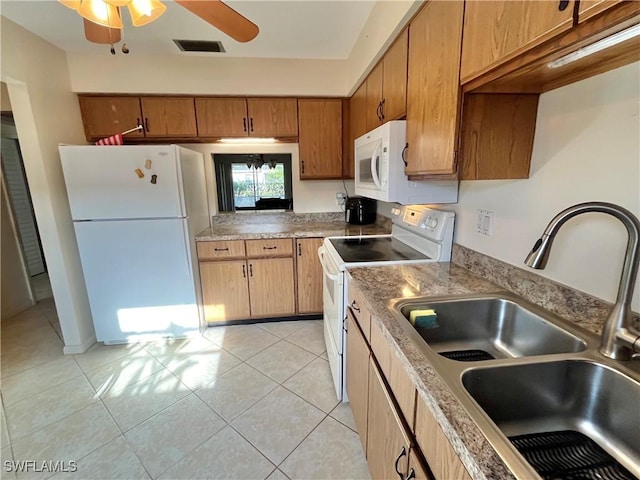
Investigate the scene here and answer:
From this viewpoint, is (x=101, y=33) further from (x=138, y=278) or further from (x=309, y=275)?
(x=309, y=275)

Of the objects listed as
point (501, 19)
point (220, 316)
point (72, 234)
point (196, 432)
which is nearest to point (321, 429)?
point (196, 432)

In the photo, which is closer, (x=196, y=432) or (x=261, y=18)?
(x=196, y=432)

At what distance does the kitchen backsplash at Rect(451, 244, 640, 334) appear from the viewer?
2.98ft

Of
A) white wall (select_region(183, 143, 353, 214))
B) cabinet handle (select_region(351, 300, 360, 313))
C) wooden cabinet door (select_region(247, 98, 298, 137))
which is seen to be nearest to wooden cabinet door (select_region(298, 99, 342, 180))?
wooden cabinet door (select_region(247, 98, 298, 137))

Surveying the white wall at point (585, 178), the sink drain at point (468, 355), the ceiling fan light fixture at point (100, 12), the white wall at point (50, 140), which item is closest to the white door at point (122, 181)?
the white wall at point (50, 140)

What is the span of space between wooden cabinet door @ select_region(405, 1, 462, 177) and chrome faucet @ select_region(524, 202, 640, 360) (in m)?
0.47

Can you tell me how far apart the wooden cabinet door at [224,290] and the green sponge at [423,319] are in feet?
6.15

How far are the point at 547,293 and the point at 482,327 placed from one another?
0.26 meters

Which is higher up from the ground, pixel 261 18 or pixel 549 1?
pixel 261 18

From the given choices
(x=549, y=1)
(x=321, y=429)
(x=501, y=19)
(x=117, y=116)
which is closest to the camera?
(x=549, y=1)

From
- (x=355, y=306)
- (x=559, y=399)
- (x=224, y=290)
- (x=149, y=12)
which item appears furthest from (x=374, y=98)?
(x=224, y=290)

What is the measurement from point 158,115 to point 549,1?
2.82 m

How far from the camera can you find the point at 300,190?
3090 millimetres

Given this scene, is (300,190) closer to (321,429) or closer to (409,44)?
(409,44)
